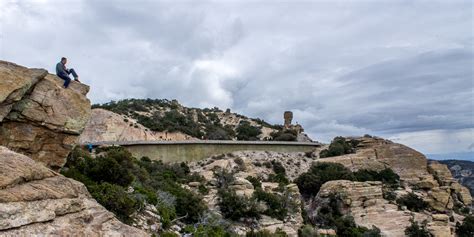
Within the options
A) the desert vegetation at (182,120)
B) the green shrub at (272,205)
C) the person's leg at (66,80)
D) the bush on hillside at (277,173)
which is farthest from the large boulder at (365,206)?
the person's leg at (66,80)

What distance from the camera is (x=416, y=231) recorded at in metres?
26.1

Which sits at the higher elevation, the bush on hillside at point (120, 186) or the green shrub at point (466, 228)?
the bush on hillside at point (120, 186)

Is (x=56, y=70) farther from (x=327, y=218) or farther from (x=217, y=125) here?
(x=217, y=125)

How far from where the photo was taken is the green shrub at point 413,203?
32028mm

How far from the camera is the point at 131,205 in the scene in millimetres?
11656

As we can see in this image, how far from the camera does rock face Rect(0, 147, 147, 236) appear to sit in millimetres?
6691

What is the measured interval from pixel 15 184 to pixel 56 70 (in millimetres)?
5657

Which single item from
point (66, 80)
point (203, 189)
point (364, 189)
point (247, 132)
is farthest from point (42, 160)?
point (247, 132)

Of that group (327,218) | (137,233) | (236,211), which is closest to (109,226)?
(137,233)

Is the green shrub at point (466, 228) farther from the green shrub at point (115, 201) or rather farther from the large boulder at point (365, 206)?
A: the green shrub at point (115, 201)

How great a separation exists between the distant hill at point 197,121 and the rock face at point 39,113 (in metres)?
34.8

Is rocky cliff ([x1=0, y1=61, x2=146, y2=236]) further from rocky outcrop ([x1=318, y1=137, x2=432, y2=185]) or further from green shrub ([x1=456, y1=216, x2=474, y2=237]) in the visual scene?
rocky outcrop ([x1=318, y1=137, x2=432, y2=185])

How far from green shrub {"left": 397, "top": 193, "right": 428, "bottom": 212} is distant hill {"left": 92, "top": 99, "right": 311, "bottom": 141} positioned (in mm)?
19725

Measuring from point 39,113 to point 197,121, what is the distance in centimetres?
4996
